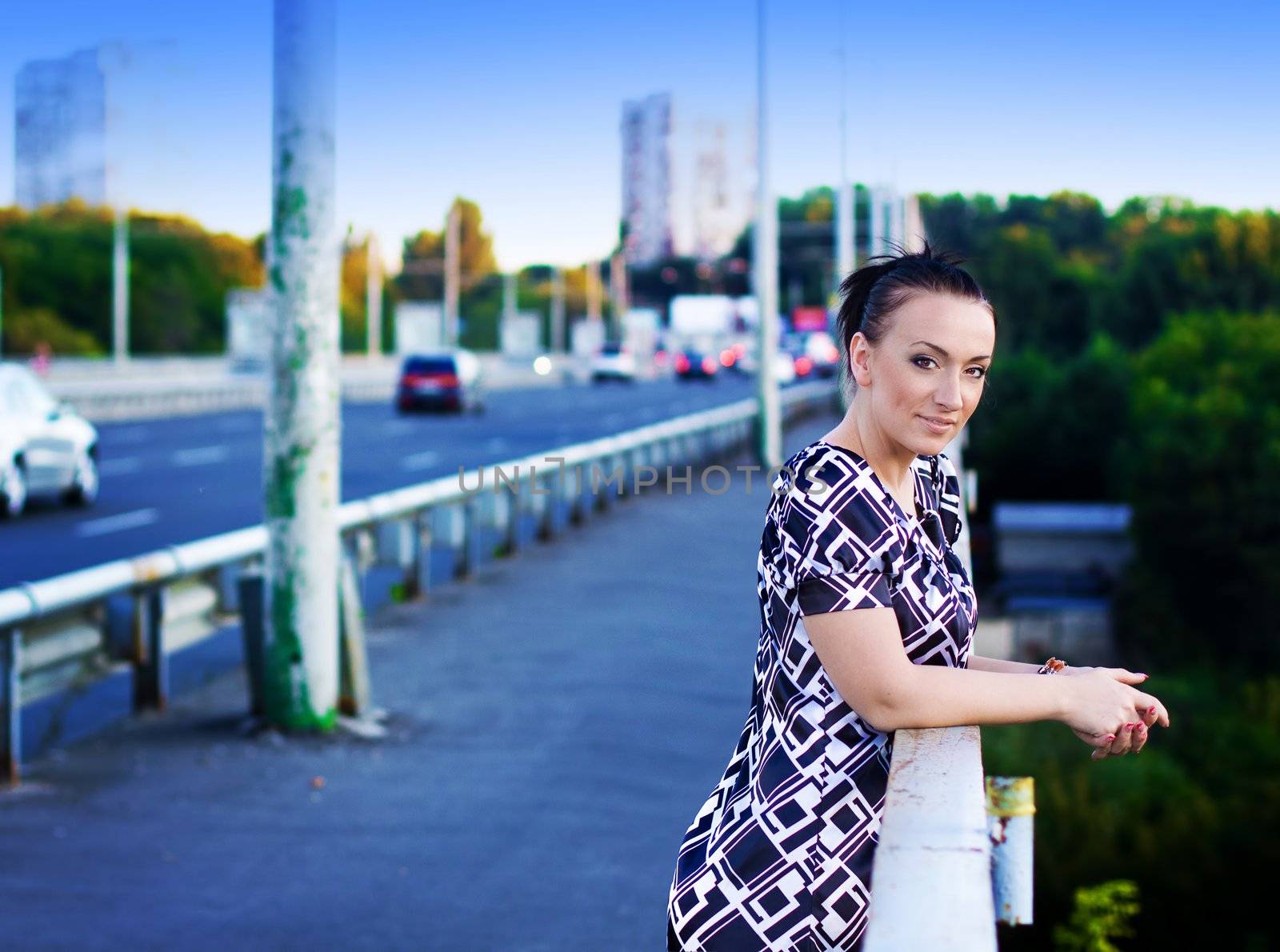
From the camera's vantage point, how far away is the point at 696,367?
84.3m

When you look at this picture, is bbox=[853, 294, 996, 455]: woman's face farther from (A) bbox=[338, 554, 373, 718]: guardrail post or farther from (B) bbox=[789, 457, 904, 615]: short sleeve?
(A) bbox=[338, 554, 373, 718]: guardrail post

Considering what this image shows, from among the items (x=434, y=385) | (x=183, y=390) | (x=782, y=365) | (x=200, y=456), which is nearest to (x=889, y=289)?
(x=200, y=456)

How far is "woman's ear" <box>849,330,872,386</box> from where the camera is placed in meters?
2.60

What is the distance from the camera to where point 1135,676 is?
2.66 metres

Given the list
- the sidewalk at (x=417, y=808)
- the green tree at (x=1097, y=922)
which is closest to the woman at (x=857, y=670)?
the sidewalk at (x=417, y=808)

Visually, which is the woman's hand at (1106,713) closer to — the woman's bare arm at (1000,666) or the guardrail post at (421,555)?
the woman's bare arm at (1000,666)

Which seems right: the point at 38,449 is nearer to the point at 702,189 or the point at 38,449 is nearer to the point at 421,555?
the point at 421,555

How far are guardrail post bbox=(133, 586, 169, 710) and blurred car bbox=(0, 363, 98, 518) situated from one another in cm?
1199

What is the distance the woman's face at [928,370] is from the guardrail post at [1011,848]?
0.51 metres

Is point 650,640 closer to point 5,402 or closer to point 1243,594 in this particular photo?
point 5,402

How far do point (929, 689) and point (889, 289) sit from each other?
571 mm

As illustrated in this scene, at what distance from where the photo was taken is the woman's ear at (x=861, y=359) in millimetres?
2604

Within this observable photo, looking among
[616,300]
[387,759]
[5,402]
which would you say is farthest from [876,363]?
[616,300]

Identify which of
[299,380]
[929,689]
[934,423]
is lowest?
[929,689]
